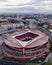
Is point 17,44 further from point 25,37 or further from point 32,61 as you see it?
point 25,37

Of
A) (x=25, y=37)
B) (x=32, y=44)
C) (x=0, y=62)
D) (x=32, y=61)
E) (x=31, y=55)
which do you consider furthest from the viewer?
(x=25, y=37)

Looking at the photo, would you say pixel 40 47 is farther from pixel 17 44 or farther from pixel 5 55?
pixel 5 55

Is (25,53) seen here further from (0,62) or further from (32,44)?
(0,62)

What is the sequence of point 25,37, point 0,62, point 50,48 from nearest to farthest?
point 0,62
point 50,48
point 25,37

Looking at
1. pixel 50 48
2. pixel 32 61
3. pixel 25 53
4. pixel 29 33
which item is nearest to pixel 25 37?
pixel 29 33

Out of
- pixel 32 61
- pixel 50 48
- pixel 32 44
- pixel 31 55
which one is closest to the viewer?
pixel 32 61

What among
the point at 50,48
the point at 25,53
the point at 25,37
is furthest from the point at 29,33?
the point at 25,53

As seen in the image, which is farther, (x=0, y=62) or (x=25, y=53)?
(x=25, y=53)

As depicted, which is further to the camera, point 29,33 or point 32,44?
point 29,33
